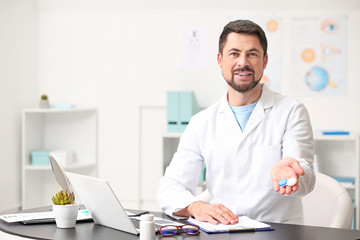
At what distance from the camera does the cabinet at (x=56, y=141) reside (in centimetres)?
473

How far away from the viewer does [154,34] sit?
15.5 feet

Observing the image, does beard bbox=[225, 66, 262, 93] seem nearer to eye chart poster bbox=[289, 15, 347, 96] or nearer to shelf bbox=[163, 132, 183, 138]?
shelf bbox=[163, 132, 183, 138]

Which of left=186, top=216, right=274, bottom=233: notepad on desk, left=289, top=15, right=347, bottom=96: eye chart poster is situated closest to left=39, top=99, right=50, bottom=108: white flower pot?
left=289, top=15, right=347, bottom=96: eye chart poster

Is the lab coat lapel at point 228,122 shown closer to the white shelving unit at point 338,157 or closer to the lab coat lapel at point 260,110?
the lab coat lapel at point 260,110

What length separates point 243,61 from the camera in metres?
2.39

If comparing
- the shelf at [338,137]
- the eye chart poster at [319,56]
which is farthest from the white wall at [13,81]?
the shelf at [338,137]

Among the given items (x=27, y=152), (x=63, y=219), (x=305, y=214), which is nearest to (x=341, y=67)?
(x=305, y=214)

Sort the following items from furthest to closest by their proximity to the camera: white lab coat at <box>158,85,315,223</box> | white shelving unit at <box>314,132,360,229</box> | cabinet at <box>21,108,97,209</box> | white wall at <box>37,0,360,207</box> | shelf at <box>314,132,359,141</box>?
1. cabinet at <box>21,108,97,209</box>
2. white wall at <box>37,0,360,207</box>
3. white shelving unit at <box>314,132,360,229</box>
4. shelf at <box>314,132,359,141</box>
5. white lab coat at <box>158,85,315,223</box>

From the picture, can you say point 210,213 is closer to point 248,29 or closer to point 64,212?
point 64,212

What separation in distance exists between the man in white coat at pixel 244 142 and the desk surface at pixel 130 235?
0.35 m

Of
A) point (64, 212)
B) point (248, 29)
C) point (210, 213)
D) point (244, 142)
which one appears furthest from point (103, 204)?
point (248, 29)

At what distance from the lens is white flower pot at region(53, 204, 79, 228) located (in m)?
1.95

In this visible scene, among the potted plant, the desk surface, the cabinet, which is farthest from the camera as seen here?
the cabinet

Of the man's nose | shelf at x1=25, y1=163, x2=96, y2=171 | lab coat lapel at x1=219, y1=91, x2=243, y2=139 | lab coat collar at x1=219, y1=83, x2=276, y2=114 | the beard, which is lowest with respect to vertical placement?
shelf at x1=25, y1=163, x2=96, y2=171
